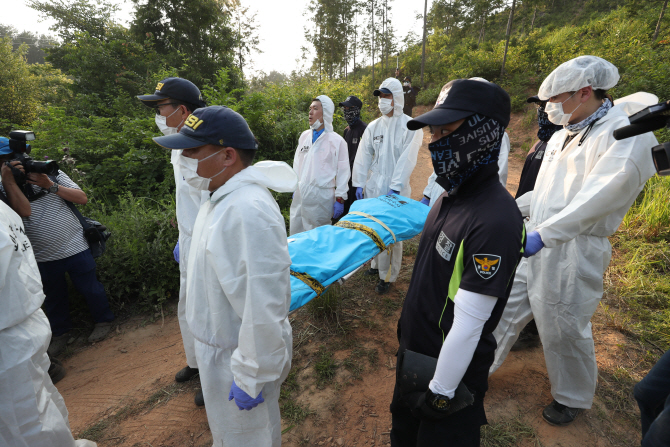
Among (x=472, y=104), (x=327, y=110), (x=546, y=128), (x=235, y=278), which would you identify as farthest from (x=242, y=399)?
(x=546, y=128)

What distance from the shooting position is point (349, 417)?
254 cm

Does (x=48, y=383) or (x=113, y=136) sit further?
(x=113, y=136)

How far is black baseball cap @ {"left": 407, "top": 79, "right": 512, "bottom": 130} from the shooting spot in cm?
118

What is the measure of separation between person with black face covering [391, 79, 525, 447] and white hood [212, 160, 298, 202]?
0.78 meters

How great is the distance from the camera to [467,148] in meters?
1.23

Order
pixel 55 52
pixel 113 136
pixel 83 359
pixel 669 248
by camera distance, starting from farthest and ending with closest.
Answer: pixel 55 52
pixel 113 136
pixel 669 248
pixel 83 359

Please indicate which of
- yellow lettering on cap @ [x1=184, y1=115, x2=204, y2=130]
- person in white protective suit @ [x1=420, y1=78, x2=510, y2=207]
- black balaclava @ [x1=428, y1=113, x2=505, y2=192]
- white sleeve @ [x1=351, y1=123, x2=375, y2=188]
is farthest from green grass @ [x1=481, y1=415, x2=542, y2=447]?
white sleeve @ [x1=351, y1=123, x2=375, y2=188]

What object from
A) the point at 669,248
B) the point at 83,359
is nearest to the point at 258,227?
the point at 83,359

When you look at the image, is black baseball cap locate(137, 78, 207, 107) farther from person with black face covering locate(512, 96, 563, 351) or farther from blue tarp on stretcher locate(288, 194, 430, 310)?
person with black face covering locate(512, 96, 563, 351)

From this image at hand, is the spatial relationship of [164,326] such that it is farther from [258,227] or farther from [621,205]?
[621,205]

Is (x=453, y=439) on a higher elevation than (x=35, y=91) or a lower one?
lower

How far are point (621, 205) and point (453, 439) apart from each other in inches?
68.0

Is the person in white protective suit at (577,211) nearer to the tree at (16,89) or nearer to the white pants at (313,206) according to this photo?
the white pants at (313,206)

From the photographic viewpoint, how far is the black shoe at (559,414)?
2.38 meters
